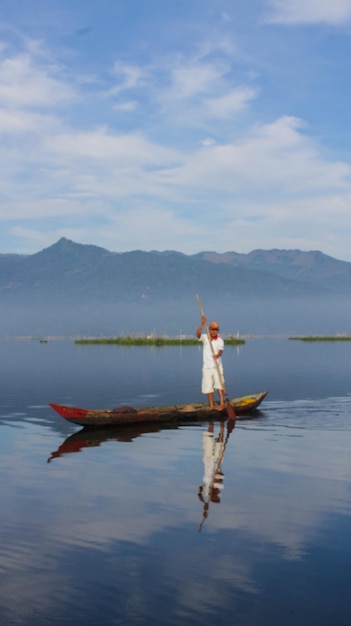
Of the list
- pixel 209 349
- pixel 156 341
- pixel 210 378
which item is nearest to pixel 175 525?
pixel 209 349

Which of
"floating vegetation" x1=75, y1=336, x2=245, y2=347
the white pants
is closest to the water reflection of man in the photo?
the white pants

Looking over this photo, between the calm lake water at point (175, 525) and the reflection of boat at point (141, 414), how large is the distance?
0.40m

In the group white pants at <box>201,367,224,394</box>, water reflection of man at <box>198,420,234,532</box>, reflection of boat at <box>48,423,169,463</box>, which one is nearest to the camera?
water reflection of man at <box>198,420,234,532</box>

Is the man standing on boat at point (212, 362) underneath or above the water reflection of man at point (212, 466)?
above

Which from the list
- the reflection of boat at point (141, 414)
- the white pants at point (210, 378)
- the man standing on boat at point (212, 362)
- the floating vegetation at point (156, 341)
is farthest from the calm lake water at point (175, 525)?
the floating vegetation at point (156, 341)

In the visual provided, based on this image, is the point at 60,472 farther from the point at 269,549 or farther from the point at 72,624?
the point at 72,624

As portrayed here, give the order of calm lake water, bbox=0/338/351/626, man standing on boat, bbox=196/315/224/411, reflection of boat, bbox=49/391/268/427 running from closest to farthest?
1. calm lake water, bbox=0/338/351/626
2. reflection of boat, bbox=49/391/268/427
3. man standing on boat, bbox=196/315/224/411

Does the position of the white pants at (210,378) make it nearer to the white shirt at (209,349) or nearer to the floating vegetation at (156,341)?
the white shirt at (209,349)

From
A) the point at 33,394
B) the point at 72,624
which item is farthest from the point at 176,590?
the point at 33,394

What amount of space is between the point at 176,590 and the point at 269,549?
197 centimetres

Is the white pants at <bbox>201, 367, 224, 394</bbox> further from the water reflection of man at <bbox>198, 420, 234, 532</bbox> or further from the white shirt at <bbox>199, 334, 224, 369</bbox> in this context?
the water reflection of man at <bbox>198, 420, 234, 532</bbox>

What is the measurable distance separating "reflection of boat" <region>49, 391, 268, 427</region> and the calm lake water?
0.40 metres

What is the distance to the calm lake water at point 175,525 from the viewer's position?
8945mm

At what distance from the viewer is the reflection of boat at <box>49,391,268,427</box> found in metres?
22.1
